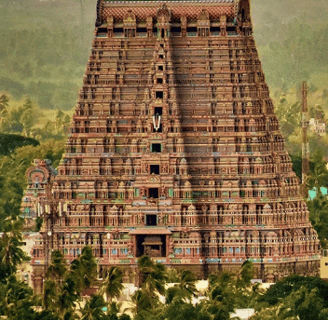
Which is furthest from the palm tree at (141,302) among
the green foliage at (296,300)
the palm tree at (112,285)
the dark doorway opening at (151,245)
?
the dark doorway opening at (151,245)

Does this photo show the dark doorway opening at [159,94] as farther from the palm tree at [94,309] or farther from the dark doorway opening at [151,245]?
the palm tree at [94,309]

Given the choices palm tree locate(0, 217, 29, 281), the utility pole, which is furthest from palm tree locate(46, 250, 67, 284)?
the utility pole

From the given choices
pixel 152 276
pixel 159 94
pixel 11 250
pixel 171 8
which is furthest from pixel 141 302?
pixel 171 8

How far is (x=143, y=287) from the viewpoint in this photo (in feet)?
454

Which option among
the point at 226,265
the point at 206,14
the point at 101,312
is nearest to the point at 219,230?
Answer: the point at 226,265

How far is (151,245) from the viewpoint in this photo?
504 ft

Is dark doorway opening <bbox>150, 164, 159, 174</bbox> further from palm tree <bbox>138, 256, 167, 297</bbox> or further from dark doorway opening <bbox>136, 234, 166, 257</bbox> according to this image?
palm tree <bbox>138, 256, 167, 297</bbox>

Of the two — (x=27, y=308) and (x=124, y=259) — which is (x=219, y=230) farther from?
(x=27, y=308)

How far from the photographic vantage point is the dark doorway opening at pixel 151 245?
153 meters

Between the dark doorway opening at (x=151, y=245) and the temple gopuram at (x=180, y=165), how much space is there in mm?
63

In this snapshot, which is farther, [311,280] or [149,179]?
[149,179]

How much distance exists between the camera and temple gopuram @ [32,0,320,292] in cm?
15325

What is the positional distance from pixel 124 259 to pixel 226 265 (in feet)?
21.1

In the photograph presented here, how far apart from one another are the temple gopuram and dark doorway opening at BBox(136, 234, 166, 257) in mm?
63
